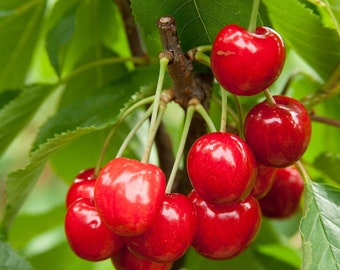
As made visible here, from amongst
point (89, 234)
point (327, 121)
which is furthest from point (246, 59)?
point (327, 121)

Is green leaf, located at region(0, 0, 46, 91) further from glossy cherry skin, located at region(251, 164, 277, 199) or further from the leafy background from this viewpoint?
glossy cherry skin, located at region(251, 164, 277, 199)

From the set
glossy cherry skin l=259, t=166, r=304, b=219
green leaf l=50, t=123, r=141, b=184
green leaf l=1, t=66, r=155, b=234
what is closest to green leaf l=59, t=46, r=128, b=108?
green leaf l=50, t=123, r=141, b=184

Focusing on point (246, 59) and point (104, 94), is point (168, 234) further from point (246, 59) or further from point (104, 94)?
point (104, 94)

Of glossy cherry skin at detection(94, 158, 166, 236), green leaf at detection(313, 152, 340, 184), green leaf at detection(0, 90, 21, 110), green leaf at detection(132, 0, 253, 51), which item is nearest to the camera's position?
glossy cherry skin at detection(94, 158, 166, 236)

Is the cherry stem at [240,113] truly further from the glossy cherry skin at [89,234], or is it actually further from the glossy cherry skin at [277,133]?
the glossy cherry skin at [89,234]

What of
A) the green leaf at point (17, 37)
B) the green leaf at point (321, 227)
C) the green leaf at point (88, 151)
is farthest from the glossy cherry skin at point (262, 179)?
the green leaf at point (17, 37)

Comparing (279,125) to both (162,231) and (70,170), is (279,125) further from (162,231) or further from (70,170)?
(70,170)
